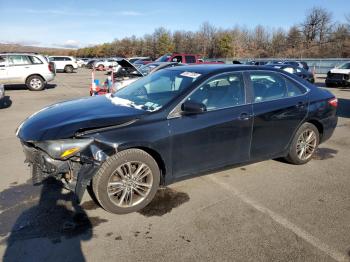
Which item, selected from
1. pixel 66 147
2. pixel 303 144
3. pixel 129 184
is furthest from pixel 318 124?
pixel 66 147

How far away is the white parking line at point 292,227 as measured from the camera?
2.97 meters

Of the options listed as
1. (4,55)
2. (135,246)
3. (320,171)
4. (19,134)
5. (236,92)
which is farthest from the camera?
(4,55)

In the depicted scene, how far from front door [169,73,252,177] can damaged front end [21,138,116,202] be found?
2.84 feet

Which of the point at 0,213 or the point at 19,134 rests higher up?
the point at 19,134

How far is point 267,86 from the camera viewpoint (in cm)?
472

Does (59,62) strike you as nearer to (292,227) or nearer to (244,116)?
(244,116)

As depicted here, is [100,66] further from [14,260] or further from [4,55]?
[14,260]

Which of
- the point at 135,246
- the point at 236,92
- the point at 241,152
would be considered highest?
the point at 236,92

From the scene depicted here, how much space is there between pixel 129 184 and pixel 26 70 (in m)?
14.4

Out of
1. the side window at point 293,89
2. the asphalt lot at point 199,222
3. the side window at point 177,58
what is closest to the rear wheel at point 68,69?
the side window at point 177,58

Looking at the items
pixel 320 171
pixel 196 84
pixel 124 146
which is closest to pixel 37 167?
pixel 124 146

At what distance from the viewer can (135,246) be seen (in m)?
3.08

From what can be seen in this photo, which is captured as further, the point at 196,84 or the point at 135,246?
the point at 196,84

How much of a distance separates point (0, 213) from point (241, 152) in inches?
119
